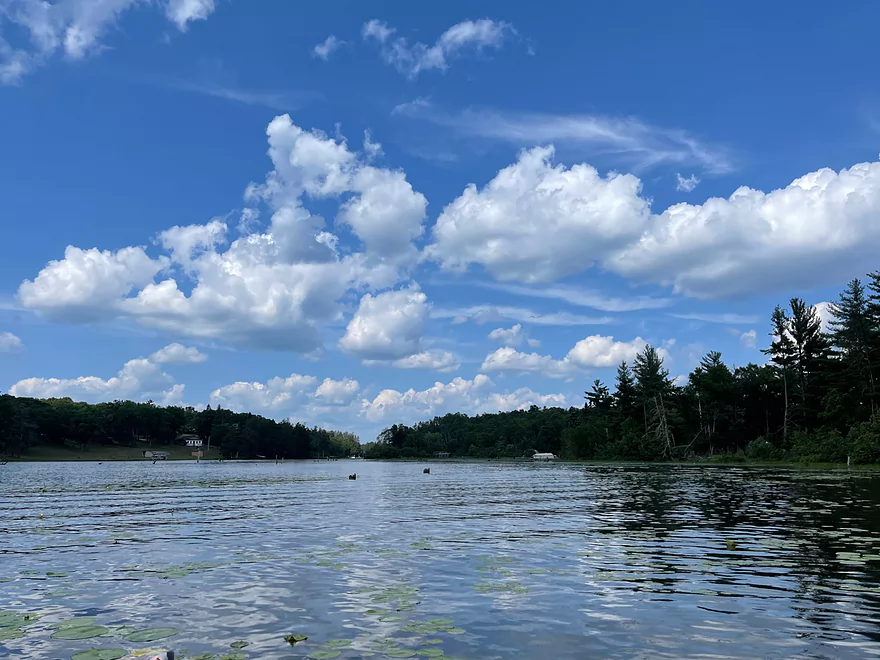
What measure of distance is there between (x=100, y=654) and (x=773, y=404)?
160 meters

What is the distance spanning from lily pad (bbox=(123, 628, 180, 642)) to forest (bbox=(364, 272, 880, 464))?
9846 centimetres

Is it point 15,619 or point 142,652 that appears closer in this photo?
A: point 142,652

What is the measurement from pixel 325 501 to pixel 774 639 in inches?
1689

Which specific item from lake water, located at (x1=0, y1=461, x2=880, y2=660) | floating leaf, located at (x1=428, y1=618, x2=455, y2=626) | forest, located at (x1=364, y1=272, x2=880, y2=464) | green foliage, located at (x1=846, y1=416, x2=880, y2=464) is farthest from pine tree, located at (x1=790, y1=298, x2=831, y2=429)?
floating leaf, located at (x1=428, y1=618, x2=455, y2=626)

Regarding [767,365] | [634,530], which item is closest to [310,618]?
[634,530]

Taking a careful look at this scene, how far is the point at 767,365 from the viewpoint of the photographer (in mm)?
153125

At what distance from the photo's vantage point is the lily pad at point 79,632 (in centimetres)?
1377

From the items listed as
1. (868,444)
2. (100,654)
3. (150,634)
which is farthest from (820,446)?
(100,654)

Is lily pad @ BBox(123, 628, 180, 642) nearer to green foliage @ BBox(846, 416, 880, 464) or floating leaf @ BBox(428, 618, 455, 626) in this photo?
floating leaf @ BBox(428, 618, 455, 626)

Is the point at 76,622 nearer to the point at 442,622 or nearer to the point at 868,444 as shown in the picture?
the point at 442,622

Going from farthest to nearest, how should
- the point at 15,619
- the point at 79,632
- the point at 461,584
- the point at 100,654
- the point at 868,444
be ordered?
the point at 868,444 → the point at 461,584 → the point at 15,619 → the point at 79,632 → the point at 100,654

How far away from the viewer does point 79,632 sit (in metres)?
14.1

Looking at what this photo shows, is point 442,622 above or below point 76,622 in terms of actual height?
above

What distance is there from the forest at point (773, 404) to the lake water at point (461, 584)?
79.9 m
